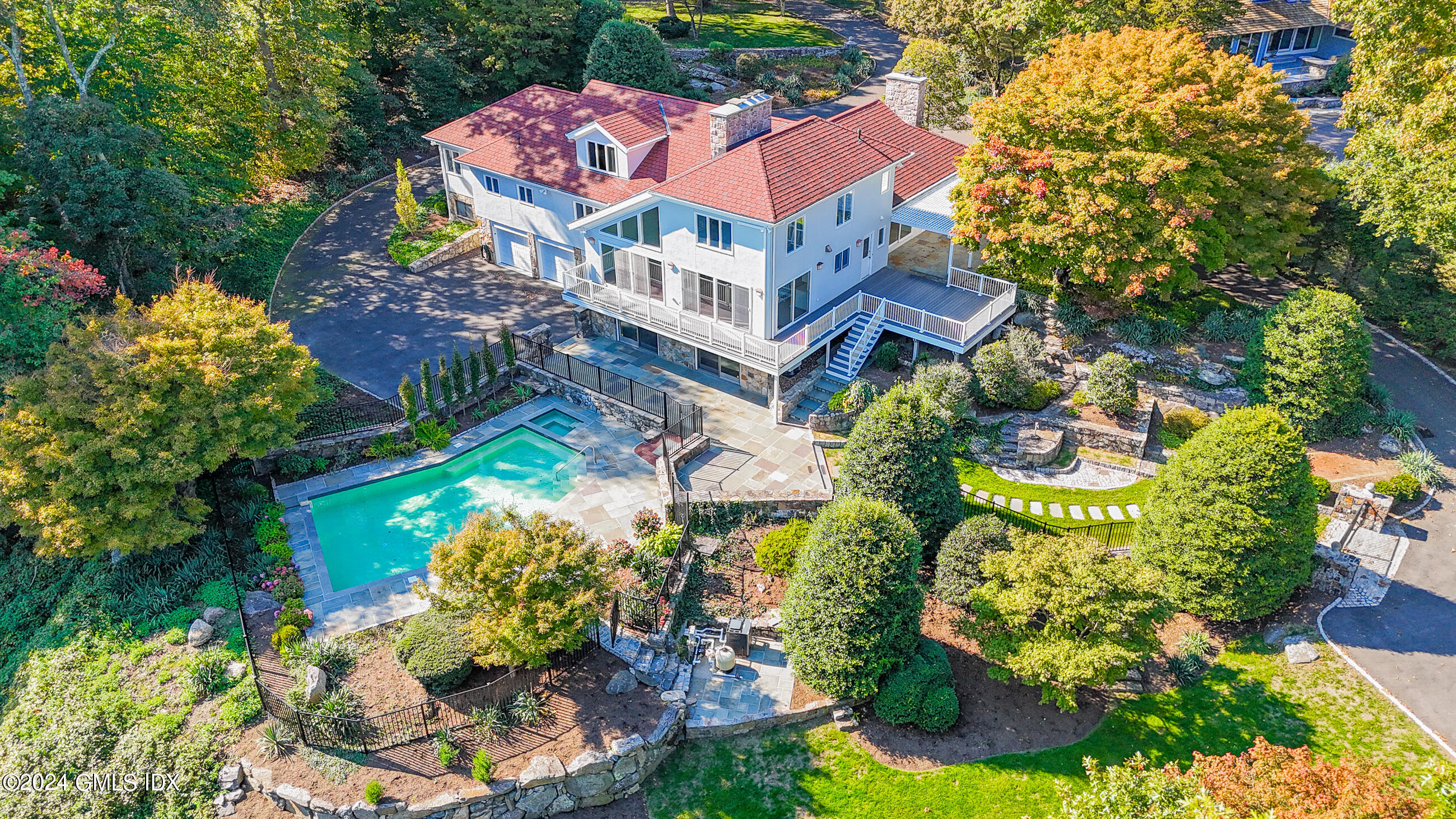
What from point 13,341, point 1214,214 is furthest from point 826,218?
point 13,341

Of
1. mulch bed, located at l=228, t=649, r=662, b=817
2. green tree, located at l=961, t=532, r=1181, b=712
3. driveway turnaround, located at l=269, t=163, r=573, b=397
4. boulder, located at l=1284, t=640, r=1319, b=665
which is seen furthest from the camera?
driveway turnaround, located at l=269, t=163, r=573, b=397

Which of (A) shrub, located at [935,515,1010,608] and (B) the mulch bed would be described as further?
(A) shrub, located at [935,515,1010,608]

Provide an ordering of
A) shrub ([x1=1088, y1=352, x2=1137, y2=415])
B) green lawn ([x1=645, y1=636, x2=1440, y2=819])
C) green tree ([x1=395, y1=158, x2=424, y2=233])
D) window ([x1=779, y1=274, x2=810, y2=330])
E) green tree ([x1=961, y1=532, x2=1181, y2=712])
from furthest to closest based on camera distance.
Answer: green tree ([x1=395, y1=158, x2=424, y2=233]) < window ([x1=779, y1=274, x2=810, y2=330]) < shrub ([x1=1088, y1=352, x2=1137, y2=415]) < green tree ([x1=961, y1=532, x2=1181, y2=712]) < green lawn ([x1=645, y1=636, x2=1440, y2=819])

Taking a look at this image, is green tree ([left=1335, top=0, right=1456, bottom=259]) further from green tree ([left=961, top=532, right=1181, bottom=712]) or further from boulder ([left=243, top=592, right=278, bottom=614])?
boulder ([left=243, top=592, right=278, bottom=614])

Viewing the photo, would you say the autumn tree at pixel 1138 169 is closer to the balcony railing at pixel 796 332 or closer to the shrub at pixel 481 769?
the balcony railing at pixel 796 332

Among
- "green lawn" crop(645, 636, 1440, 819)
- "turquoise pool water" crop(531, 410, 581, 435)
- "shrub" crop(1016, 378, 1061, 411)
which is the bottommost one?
"green lawn" crop(645, 636, 1440, 819)

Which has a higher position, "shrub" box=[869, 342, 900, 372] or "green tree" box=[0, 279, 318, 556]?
"green tree" box=[0, 279, 318, 556]

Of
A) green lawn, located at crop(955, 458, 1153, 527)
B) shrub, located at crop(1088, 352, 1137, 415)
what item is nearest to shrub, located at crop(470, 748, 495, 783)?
green lawn, located at crop(955, 458, 1153, 527)
